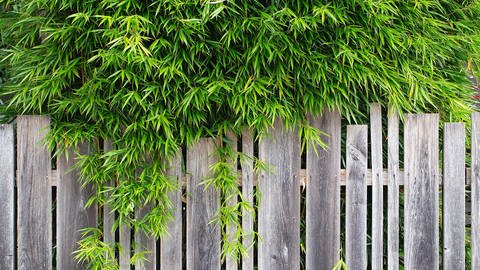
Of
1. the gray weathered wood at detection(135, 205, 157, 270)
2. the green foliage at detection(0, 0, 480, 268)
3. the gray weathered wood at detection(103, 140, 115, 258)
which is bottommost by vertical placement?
the gray weathered wood at detection(135, 205, 157, 270)

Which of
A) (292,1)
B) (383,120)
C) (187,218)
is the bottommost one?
(187,218)

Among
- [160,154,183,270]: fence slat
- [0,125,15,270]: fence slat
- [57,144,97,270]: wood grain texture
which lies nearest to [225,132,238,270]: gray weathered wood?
[160,154,183,270]: fence slat

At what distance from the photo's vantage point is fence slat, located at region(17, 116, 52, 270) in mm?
2211

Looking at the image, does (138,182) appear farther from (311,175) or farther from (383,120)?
(383,120)

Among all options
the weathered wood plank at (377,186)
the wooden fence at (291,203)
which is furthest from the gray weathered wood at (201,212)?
the weathered wood plank at (377,186)

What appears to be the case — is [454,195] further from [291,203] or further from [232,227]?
[232,227]

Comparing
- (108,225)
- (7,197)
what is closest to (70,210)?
(108,225)

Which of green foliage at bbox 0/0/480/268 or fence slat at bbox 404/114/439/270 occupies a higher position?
green foliage at bbox 0/0/480/268

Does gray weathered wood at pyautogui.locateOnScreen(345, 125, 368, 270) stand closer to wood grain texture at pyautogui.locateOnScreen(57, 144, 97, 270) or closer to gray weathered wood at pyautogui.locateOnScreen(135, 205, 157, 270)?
gray weathered wood at pyautogui.locateOnScreen(135, 205, 157, 270)

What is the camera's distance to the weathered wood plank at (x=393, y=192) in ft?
7.49

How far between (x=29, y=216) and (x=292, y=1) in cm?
166

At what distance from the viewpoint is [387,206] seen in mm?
2365

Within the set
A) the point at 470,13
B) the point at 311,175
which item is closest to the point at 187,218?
the point at 311,175

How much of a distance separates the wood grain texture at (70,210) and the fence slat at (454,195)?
5.98 feet
